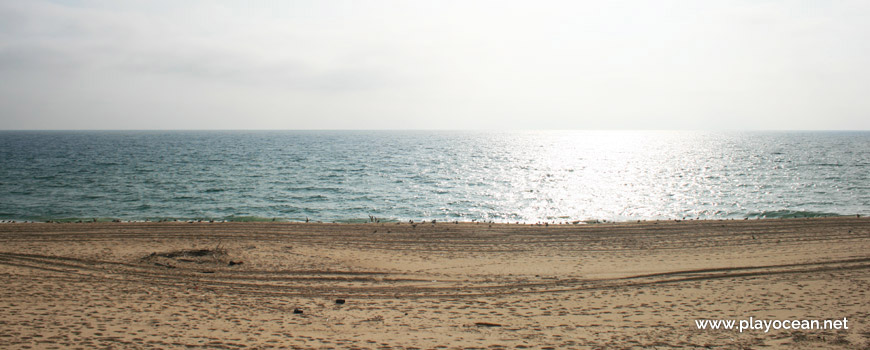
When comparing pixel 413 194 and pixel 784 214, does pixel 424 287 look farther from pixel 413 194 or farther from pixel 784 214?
pixel 784 214

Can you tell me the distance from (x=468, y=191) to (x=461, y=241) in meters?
21.9

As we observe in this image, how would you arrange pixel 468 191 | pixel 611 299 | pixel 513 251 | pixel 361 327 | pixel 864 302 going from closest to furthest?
pixel 361 327 < pixel 864 302 < pixel 611 299 < pixel 513 251 < pixel 468 191

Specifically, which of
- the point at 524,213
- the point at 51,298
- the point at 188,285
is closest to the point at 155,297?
the point at 188,285

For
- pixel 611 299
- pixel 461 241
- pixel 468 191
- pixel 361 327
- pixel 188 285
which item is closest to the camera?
pixel 361 327

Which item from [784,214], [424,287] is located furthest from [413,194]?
[784,214]

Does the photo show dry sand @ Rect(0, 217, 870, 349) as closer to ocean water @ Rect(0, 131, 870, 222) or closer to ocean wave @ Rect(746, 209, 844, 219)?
ocean wave @ Rect(746, 209, 844, 219)

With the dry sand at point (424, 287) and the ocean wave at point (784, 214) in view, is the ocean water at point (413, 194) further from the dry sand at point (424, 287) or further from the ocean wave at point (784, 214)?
the dry sand at point (424, 287)

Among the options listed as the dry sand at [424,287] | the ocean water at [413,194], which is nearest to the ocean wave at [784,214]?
the ocean water at [413,194]

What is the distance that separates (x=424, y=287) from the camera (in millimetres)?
14492

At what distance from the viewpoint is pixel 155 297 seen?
42.9 feet

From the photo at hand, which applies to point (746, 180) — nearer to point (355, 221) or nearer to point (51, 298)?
point (355, 221)

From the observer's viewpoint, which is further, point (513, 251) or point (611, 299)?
point (513, 251)

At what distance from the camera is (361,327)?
36.2ft

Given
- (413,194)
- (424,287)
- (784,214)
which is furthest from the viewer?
(413,194)
